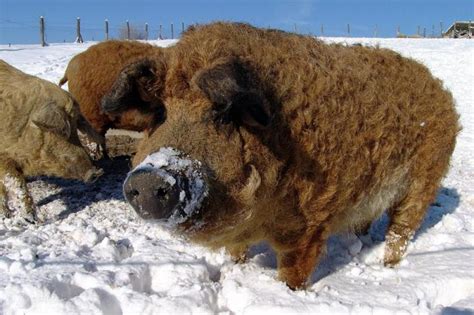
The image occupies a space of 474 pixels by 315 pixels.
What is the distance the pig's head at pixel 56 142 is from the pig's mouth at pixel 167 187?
132 inches

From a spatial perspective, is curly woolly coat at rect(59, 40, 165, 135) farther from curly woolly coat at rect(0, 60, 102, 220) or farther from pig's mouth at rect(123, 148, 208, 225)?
pig's mouth at rect(123, 148, 208, 225)

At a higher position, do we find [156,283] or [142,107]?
[142,107]

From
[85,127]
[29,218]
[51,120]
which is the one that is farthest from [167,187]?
[85,127]

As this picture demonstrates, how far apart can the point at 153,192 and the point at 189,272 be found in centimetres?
154

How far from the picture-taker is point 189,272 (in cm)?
368

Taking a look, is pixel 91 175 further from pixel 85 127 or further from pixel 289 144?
pixel 289 144

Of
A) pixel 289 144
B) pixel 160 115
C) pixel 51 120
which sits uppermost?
pixel 160 115

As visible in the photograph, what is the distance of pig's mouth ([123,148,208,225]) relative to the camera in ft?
7.55

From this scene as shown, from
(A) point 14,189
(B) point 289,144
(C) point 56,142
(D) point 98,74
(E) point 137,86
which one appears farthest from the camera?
(D) point 98,74

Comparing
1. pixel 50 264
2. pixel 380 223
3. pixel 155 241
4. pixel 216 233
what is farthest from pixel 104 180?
pixel 216 233

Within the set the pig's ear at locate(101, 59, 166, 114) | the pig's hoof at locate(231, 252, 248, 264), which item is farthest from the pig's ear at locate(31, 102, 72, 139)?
the pig's ear at locate(101, 59, 166, 114)

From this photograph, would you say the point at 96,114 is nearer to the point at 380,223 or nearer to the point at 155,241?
the point at 155,241

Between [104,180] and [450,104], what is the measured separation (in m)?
4.31

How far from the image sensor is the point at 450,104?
14.8 feet
